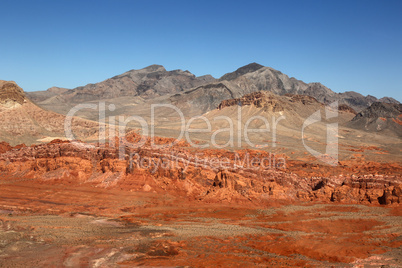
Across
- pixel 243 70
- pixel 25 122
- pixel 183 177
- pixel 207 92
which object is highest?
pixel 243 70

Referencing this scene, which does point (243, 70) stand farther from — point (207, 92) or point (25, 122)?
point (25, 122)

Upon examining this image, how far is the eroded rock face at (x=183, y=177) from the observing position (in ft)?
84.0

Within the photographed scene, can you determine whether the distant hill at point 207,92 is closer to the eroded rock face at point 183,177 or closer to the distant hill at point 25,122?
the distant hill at point 25,122

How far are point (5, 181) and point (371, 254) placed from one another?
28900 millimetres

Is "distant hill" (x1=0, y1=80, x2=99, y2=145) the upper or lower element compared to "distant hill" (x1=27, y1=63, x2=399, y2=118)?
lower

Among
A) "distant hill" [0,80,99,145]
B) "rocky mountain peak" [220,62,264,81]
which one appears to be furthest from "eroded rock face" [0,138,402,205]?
"rocky mountain peak" [220,62,264,81]

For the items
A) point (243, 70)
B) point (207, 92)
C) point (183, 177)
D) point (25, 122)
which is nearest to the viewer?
point (183, 177)

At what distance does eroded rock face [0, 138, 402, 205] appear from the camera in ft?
84.0

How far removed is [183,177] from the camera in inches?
1121

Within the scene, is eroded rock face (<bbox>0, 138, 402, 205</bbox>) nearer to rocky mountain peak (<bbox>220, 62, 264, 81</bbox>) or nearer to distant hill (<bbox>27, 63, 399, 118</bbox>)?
distant hill (<bbox>27, 63, 399, 118</bbox>)

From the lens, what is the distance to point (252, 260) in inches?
555

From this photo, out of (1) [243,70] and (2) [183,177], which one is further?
(1) [243,70]

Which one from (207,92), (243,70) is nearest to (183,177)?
(207,92)

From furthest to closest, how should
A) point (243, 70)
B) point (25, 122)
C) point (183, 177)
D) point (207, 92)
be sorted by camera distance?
point (243, 70) → point (207, 92) → point (25, 122) → point (183, 177)
